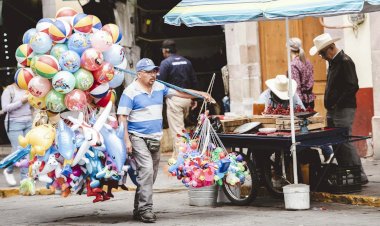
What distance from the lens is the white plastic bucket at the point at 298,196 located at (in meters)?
12.1

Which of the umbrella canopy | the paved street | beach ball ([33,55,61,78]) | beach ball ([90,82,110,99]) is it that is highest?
the umbrella canopy

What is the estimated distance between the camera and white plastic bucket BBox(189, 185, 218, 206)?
1286 centimetres

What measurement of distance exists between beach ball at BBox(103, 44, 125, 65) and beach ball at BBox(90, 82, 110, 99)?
0.98 ft

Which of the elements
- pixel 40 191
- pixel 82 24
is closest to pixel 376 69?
pixel 40 191

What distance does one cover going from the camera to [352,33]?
1714cm

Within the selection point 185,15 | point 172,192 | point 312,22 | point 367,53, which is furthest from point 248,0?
point 312,22

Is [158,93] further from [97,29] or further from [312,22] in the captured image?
[312,22]

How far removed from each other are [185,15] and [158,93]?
1.04 metres

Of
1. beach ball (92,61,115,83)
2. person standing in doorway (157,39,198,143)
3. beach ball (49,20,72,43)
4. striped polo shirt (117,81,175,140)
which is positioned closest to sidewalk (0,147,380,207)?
striped polo shirt (117,81,175,140)

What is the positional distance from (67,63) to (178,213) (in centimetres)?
243

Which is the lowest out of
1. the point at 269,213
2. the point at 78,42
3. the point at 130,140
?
the point at 269,213

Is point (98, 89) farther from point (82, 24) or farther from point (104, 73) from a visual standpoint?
point (82, 24)

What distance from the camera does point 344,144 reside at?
1347 cm

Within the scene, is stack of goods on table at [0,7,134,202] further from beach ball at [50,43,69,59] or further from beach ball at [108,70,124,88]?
beach ball at [108,70,124,88]
